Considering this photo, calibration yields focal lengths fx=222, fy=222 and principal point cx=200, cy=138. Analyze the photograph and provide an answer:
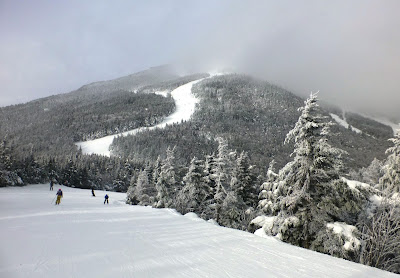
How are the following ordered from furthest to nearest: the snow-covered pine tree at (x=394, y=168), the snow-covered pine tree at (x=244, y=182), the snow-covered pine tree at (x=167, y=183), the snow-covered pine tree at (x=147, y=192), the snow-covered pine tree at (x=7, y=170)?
the snow-covered pine tree at (x=7, y=170), the snow-covered pine tree at (x=147, y=192), the snow-covered pine tree at (x=167, y=183), the snow-covered pine tree at (x=244, y=182), the snow-covered pine tree at (x=394, y=168)

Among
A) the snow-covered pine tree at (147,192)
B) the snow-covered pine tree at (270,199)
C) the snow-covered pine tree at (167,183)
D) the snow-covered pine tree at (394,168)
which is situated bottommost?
the snow-covered pine tree at (147,192)

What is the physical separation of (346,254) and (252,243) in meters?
3.70

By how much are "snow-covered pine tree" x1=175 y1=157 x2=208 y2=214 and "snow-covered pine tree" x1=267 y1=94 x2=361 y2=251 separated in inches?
513

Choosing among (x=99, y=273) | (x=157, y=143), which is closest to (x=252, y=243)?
(x=99, y=273)

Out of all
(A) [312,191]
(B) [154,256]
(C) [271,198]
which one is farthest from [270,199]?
(B) [154,256]

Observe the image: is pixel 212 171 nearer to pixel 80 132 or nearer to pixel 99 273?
pixel 99 273

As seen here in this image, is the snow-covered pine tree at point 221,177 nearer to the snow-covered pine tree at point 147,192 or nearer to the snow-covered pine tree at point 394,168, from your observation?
the snow-covered pine tree at point 394,168

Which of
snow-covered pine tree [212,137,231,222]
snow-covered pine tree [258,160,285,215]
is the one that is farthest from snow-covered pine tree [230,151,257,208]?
snow-covered pine tree [258,160,285,215]

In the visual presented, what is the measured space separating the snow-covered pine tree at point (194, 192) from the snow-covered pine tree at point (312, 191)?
13042mm

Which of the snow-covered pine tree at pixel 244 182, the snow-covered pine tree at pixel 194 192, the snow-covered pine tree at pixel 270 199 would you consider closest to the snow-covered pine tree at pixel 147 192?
the snow-covered pine tree at pixel 194 192

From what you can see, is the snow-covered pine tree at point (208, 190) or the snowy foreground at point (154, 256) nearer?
the snowy foreground at point (154, 256)

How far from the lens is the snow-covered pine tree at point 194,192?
22.9 metres

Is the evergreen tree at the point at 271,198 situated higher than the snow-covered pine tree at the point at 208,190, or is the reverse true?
the evergreen tree at the point at 271,198

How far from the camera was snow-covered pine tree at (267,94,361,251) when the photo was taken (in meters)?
10.1
